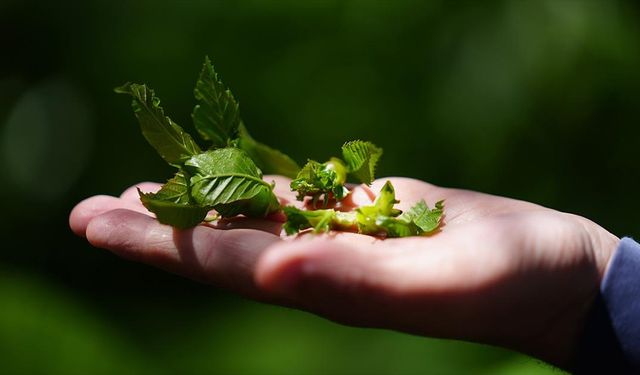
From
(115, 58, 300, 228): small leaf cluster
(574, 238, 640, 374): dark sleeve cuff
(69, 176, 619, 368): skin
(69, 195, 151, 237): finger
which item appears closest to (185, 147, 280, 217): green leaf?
(115, 58, 300, 228): small leaf cluster

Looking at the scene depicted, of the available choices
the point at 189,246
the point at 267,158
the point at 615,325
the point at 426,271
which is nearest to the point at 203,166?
the point at 189,246

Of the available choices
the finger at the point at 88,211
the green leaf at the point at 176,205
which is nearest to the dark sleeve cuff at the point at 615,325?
the green leaf at the point at 176,205

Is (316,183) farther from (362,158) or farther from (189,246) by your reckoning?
(189,246)

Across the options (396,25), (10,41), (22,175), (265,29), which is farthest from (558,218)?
(10,41)

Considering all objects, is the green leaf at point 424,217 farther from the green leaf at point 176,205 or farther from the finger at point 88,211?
the finger at point 88,211

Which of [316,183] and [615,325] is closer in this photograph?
[615,325]
